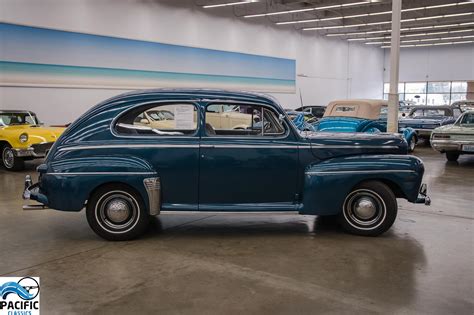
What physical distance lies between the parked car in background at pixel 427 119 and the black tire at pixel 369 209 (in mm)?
11705

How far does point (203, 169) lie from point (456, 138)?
885 cm

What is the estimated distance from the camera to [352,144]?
5.64 metres

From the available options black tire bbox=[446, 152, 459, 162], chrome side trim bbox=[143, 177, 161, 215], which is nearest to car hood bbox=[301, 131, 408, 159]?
chrome side trim bbox=[143, 177, 161, 215]

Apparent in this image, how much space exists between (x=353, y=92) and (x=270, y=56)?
11084 millimetres

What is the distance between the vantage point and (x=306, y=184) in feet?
17.8

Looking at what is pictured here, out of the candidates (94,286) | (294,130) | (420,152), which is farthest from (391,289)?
(420,152)

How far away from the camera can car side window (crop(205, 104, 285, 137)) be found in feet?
18.2

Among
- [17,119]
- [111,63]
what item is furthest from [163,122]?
[111,63]

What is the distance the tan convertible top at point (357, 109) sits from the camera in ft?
44.0

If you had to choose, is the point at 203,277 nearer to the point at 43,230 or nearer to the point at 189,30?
the point at 43,230

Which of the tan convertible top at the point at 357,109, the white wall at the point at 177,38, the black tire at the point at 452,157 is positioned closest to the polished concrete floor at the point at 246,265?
the black tire at the point at 452,157

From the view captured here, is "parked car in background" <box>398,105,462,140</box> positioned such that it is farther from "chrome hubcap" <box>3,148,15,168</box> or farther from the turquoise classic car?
"chrome hubcap" <box>3,148,15,168</box>

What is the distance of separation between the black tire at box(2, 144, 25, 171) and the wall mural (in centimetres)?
580

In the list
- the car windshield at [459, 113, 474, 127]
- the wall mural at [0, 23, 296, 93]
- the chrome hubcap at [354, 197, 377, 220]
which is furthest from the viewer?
the wall mural at [0, 23, 296, 93]
